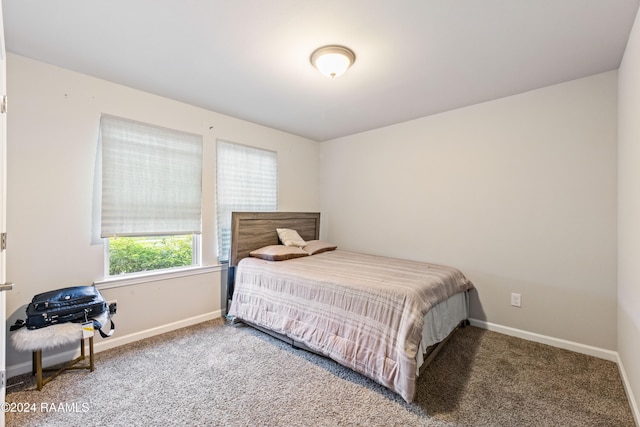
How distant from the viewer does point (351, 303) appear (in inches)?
85.9

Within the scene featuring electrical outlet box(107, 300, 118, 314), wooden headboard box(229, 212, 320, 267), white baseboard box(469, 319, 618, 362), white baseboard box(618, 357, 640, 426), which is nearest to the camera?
white baseboard box(618, 357, 640, 426)

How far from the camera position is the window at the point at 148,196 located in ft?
8.40

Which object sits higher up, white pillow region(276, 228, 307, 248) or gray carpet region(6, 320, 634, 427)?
white pillow region(276, 228, 307, 248)

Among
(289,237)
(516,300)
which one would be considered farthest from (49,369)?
(516,300)

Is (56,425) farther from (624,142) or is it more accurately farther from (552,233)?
(624,142)

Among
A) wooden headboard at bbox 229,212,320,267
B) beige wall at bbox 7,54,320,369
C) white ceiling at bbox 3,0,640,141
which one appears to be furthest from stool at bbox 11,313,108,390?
white ceiling at bbox 3,0,640,141

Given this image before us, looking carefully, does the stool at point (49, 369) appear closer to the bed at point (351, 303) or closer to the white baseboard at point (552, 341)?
the bed at point (351, 303)

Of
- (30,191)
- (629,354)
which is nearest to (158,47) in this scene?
(30,191)

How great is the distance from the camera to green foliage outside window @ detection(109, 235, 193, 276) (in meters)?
2.67

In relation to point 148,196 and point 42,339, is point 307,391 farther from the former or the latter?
point 148,196

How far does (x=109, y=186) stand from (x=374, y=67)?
2457mm

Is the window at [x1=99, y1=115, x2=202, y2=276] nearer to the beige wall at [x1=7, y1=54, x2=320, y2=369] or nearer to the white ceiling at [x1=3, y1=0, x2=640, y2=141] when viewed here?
the beige wall at [x1=7, y1=54, x2=320, y2=369]

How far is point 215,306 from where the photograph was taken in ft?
10.8

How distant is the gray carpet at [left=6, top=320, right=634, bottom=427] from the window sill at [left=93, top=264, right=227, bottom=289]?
22.2 inches
